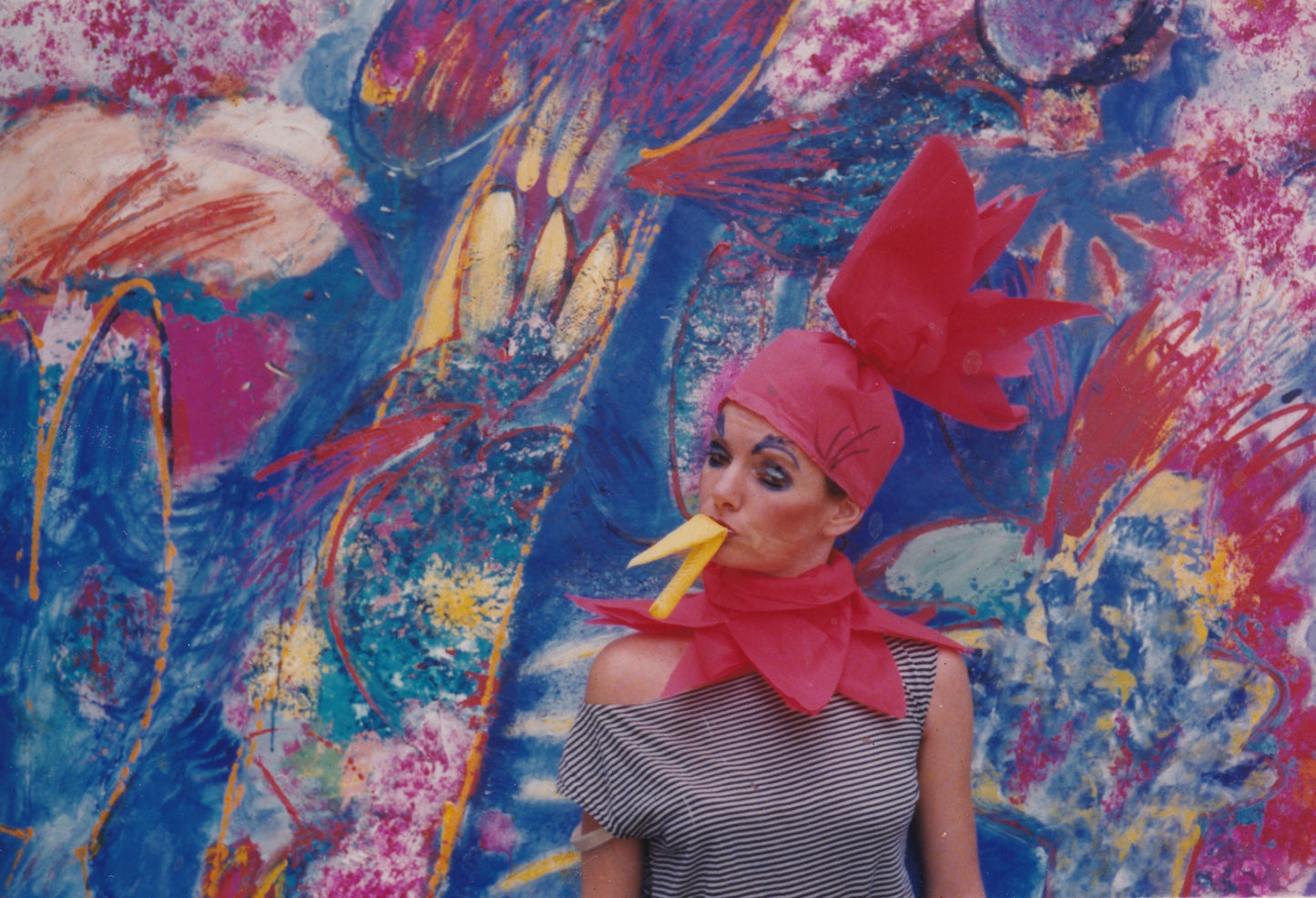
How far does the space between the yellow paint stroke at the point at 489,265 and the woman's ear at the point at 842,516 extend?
70 cm

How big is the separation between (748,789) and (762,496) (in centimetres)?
44

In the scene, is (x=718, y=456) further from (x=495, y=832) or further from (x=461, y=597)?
(x=495, y=832)

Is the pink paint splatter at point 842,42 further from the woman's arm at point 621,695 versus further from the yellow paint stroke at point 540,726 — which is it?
the yellow paint stroke at point 540,726

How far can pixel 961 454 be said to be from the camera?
1852mm

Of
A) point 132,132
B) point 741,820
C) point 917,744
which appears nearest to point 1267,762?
point 917,744

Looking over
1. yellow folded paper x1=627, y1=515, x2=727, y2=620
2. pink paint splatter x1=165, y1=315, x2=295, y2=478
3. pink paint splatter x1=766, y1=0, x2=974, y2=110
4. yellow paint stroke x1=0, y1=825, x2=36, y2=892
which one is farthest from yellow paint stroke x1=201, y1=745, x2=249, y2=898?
pink paint splatter x1=766, y1=0, x2=974, y2=110

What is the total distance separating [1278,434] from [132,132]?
217cm

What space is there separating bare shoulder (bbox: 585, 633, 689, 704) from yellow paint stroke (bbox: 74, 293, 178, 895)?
775mm

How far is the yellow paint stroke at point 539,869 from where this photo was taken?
1.79 meters

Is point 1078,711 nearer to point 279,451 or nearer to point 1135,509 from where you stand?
point 1135,509

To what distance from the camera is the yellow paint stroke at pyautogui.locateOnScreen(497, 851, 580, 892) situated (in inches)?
70.3

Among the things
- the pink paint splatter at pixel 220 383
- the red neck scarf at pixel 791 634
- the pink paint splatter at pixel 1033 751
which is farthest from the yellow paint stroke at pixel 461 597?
the pink paint splatter at pixel 1033 751

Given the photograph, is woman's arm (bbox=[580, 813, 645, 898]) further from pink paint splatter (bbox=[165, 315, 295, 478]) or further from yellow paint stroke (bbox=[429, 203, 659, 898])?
Result: pink paint splatter (bbox=[165, 315, 295, 478])

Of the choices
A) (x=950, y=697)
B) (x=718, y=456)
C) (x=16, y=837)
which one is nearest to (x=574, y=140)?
(x=718, y=456)
